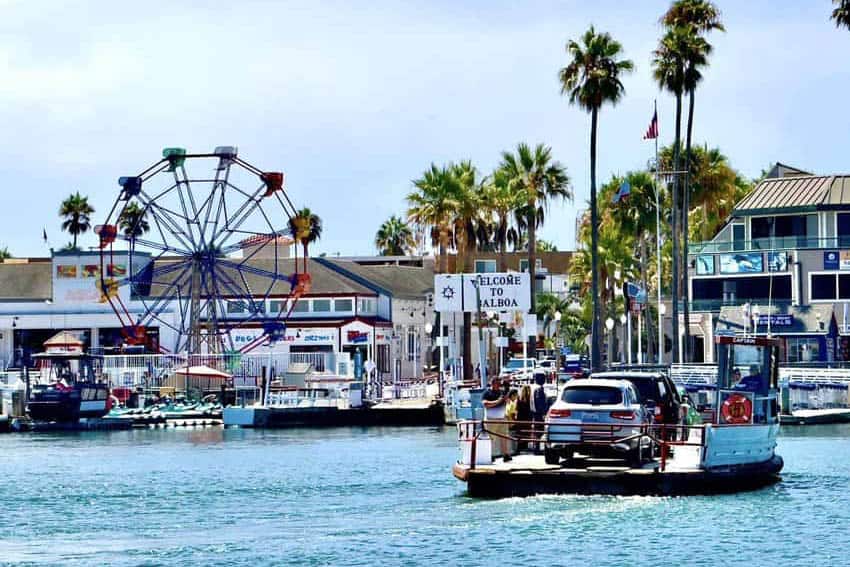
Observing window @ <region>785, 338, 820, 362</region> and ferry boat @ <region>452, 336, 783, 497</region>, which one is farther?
window @ <region>785, 338, 820, 362</region>

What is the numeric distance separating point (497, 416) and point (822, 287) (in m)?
55.0

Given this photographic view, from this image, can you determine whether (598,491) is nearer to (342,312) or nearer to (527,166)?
(527,166)

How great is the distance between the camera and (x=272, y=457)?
198ft

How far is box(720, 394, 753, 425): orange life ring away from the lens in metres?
40.8

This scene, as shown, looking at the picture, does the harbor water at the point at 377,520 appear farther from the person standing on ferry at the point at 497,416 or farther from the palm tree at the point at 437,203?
the palm tree at the point at 437,203

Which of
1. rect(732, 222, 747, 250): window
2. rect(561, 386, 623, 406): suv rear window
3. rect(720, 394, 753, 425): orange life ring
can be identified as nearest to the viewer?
rect(561, 386, 623, 406): suv rear window


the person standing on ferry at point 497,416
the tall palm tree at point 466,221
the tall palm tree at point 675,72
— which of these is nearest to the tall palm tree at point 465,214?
the tall palm tree at point 466,221

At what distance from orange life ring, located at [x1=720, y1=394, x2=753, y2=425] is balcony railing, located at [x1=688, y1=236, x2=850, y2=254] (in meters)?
55.5

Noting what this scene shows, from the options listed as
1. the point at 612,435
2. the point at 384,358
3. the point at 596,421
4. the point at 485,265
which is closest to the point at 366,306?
the point at 384,358

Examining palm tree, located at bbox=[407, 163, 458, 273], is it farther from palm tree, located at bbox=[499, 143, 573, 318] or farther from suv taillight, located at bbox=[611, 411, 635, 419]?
suv taillight, located at bbox=[611, 411, 635, 419]

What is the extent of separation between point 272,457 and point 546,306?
78.9 m

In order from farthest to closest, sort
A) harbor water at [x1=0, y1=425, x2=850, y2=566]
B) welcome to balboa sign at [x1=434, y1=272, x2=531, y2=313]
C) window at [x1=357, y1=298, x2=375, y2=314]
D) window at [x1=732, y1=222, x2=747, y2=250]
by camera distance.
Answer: window at [x1=357, y1=298, x2=375, y2=314] → window at [x1=732, y1=222, x2=747, y2=250] → welcome to balboa sign at [x1=434, y1=272, x2=531, y2=313] → harbor water at [x1=0, y1=425, x2=850, y2=566]

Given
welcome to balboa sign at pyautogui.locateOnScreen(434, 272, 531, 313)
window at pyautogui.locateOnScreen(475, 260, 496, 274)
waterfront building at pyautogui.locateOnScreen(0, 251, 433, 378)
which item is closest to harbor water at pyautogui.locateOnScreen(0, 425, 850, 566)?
welcome to balboa sign at pyautogui.locateOnScreen(434, 272, 531, 313)

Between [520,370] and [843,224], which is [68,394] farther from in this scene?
[843,224]
